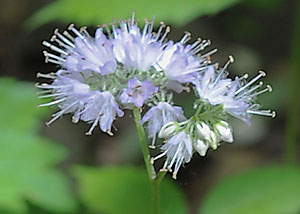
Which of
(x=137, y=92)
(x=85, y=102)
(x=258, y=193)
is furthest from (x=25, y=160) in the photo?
(x=137, y=92)

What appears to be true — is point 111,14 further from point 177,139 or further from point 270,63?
point 270,63

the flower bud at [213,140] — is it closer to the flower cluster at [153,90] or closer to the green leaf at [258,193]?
the flower cluster at [153,90]

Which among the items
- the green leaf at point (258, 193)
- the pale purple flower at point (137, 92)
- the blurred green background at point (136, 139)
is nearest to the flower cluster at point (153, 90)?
the pale purple flower at point (137, 92)

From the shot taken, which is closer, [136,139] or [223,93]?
[223,93]

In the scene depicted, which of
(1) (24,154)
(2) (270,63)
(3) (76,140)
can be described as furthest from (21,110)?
(2) (270,63)

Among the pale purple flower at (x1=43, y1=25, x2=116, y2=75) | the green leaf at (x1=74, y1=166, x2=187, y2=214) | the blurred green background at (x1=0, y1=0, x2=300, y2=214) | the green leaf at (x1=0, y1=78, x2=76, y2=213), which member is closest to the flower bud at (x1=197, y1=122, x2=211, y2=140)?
the pale purple flower at (x1=43, y1=25, x2=116, y2=75)

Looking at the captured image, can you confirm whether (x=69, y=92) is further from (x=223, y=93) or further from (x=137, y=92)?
(x=223, y=93)
